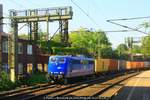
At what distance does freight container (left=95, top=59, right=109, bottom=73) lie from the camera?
180 ft

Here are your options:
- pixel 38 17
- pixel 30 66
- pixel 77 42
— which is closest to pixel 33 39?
pixel 30 66

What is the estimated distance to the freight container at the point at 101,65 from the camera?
54.9 m

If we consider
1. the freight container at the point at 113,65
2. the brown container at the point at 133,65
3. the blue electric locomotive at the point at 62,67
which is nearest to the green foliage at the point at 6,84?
the blue electric locomotive at the point at 62,67

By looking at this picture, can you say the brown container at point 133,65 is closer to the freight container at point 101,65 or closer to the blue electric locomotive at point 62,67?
the freight container at point 101,65

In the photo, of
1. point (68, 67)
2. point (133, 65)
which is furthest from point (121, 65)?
point (68, 67)

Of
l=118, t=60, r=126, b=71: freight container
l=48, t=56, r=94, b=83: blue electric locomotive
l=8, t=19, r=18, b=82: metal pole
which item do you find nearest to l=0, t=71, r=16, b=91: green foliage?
l=8, t=19, r=18, b=82: metal pole

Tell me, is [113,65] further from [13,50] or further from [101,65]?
[13,50]

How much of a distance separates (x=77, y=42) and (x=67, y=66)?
7418 cm

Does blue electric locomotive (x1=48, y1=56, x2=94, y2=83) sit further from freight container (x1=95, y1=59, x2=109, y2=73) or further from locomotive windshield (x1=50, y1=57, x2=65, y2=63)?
freight container (x1=95, y1=59, x2=109, y2=73)

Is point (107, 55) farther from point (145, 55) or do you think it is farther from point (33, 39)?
point (33, 39)

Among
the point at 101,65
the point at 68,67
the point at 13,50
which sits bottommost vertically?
the point at 101,65

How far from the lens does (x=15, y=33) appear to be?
35375 millimetres

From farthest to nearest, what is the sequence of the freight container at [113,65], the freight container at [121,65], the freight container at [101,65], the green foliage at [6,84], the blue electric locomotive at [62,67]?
1. the freight container at [121,65]
2. the freight container at [113,65]
3. the freight container at [101,65]
4. the blue electric locomotive at [62,67]
5. the green foliage at [6,84]

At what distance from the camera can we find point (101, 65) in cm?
5834
